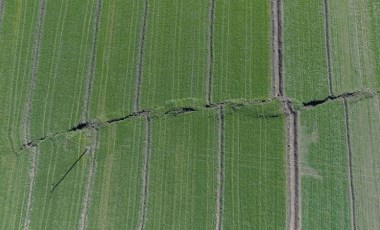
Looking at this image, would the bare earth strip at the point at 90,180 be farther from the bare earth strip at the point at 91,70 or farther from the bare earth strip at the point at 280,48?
the bare earth strip at the point at 280,48

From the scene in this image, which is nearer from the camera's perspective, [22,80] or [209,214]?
[209,214]

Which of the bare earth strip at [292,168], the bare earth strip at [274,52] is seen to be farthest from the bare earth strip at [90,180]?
the bare earth strip at [292,168]

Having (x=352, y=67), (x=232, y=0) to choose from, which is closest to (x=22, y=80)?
(x=232, y=0)

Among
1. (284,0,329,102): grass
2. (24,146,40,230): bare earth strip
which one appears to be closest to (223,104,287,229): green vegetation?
(284,0,329,102): grass

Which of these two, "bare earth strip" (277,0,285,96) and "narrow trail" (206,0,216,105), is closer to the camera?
"bare earth strip" (277,0,285,96)

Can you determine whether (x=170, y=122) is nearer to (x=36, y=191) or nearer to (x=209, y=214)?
(x=209, y=214)

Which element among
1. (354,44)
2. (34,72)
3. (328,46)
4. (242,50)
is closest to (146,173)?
(242,50)

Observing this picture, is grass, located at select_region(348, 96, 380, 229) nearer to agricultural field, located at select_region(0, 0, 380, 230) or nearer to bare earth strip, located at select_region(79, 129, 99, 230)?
agricultural field, located at select_region(0, 0, 380, 230)
